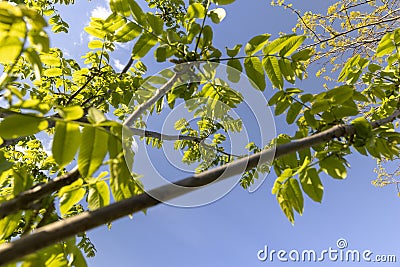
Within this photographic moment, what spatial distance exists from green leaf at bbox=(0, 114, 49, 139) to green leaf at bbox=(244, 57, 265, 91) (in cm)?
115

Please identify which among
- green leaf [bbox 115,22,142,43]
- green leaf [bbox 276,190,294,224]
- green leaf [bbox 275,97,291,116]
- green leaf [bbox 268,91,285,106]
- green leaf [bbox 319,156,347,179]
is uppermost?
green leaf [bbox 115,22,142,43]

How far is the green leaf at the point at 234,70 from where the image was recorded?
1.84 m

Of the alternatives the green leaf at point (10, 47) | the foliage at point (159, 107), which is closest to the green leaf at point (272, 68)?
the foliage at point (159, 107)

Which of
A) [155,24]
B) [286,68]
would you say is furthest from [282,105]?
[155,24]

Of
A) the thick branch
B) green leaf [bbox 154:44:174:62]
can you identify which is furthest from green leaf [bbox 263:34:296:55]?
the thick branch

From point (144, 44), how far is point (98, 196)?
0.91 m

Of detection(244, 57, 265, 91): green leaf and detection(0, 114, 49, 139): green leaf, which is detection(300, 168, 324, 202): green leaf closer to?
detection(244, 57, 265, 91): green leaf

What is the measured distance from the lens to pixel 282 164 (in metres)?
1.67

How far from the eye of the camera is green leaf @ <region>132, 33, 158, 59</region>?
1822 mm

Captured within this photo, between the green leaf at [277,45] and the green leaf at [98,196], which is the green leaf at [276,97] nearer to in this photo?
Result: the green leaf at [277,45]

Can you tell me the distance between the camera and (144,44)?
183 centimetres

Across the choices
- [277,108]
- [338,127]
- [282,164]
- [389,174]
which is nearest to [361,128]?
[338,127]

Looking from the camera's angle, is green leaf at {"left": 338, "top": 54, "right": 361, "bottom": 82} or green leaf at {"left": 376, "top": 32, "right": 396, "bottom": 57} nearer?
green leaf at {"left": 376, "top": 32, "right": 396, "bottom": 57}

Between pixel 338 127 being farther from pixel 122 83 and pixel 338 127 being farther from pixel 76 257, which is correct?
pixel 122 83
